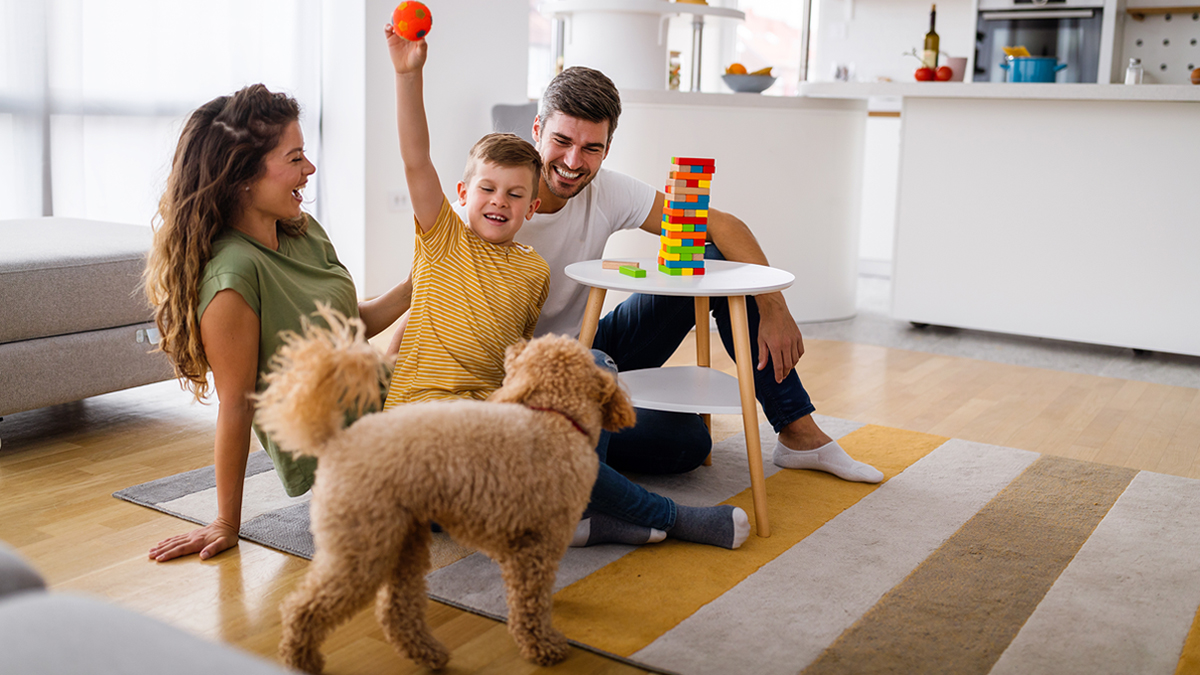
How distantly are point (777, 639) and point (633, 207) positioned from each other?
1.02 metres

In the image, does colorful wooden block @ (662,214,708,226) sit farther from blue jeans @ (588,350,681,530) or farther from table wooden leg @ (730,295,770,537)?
blue jeans @ (588,350,681,530)

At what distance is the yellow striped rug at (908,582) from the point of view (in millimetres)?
1366

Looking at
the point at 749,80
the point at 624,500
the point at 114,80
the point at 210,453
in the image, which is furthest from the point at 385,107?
the point at 624,500

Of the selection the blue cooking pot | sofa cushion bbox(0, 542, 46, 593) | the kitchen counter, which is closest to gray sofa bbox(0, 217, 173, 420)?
sofa cushion bbox(0, 542, 46, 593)

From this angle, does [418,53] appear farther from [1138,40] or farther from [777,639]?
[1138,40]

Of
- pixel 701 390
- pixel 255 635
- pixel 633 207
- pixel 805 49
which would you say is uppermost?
pixel 805 49

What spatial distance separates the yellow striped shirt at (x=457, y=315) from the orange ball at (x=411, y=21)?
0.31 metres

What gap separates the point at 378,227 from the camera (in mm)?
4262

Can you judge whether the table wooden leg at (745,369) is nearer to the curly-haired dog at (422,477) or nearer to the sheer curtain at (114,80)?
the curly-haired dog at (422,477)

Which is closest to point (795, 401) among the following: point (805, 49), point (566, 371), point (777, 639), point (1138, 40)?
point (777, 639)

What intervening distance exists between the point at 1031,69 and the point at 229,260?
3626mm

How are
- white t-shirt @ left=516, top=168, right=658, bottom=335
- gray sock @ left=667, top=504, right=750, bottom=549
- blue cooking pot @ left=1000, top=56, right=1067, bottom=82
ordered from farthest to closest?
blue cooking pot @ left=1000, top=56, right=1067, bottom=82
white t-shirt @ left=516, top=168, right=658, bottom=335
gray sock @ left=667, top=504, right=750, bottom=549

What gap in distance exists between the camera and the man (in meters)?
1.86

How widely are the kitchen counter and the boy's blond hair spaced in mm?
2406
